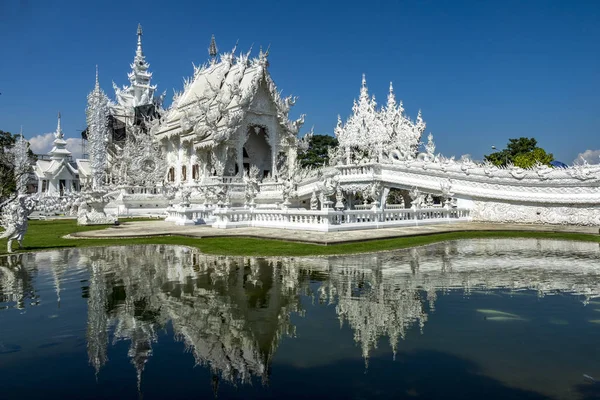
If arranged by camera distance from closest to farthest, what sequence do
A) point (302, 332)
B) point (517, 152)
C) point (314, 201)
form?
point (302, 332)
point (314, 201)
point (517, 152)

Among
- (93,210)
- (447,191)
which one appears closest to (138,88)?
(93,210)

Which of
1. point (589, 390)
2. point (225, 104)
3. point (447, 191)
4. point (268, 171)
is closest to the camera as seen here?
point (589, 390)

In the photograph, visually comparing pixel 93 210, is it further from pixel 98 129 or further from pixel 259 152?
pixel 98 129

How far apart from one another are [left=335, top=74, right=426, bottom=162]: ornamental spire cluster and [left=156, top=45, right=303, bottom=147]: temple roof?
7535mm

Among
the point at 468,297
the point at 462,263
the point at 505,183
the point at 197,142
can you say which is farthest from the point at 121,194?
the point at 468,297

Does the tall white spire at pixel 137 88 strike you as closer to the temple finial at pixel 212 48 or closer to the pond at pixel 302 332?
the temple finial at pixel 212 48

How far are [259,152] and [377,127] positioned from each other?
34.6ft

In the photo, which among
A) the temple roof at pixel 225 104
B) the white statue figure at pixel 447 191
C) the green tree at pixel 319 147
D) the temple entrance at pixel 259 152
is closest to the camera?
the white statue figure at pixel 447 191

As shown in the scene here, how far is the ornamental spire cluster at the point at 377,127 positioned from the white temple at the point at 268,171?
0.32 feet

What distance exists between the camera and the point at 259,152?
35.1 meters

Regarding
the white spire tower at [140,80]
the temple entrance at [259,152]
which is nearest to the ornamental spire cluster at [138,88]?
the white spire tower at [140,80]

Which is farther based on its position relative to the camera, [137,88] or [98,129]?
[137,88]

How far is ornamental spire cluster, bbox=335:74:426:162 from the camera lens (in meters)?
38.4

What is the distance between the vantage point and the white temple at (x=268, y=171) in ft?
60.0
